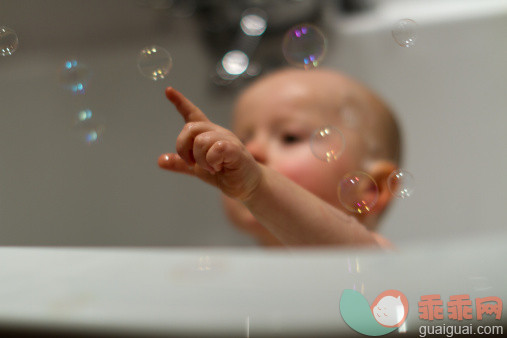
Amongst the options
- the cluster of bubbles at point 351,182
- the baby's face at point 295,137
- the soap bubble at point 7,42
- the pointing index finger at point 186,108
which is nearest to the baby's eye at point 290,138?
the baby's face at point 295,137

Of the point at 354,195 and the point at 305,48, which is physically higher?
the point at 305,48

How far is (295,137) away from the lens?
0.85m

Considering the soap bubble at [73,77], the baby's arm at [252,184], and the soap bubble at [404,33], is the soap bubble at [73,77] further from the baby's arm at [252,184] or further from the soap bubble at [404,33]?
the soap bubble at [404,33]

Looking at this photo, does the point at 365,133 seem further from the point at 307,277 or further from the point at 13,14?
the point at 13,14

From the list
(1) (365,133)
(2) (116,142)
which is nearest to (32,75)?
(2) (116,142)

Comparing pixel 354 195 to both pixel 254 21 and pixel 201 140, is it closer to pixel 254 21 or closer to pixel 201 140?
pixel 201 140

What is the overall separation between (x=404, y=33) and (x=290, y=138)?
0.26m

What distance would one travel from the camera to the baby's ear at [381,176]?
2.77 ft

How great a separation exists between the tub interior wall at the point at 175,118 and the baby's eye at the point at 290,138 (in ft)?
1.23

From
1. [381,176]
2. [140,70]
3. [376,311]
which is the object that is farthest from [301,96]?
[376,311]

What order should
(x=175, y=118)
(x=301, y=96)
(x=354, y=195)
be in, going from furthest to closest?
1. (x=175, y=118)
2. (x=301, y=96)
3. (x=354, y=195)

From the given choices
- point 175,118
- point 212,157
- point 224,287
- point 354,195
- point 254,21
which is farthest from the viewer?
point 254,21

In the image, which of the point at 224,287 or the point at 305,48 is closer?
the point at 224,287

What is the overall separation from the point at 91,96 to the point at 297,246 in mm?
1050
